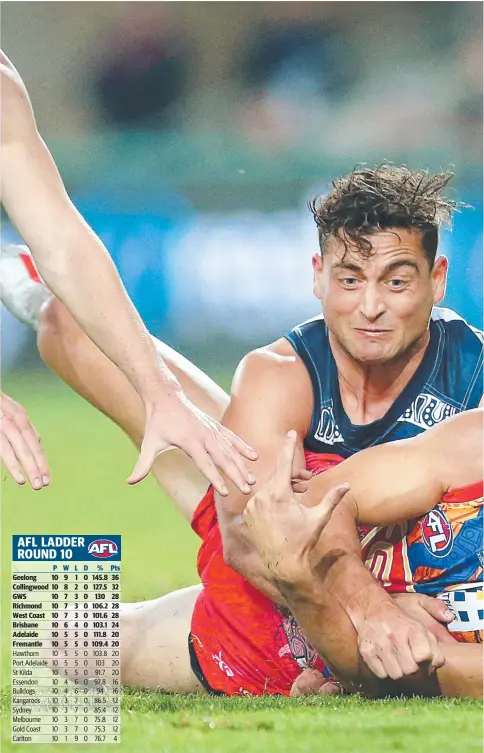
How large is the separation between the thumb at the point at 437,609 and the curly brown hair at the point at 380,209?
968 millimetres

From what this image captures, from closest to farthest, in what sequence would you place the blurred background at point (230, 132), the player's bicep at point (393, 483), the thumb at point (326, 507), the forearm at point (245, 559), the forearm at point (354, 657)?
the thumb at point (326, 507) → the forearm at point (354, 657) → the player's bicep at point (393, 483) → the forearm at point (245, 559) → the blurred background at point (230, 132)

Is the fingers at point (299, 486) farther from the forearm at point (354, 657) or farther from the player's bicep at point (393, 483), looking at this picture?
the forearm at point (354, 657)

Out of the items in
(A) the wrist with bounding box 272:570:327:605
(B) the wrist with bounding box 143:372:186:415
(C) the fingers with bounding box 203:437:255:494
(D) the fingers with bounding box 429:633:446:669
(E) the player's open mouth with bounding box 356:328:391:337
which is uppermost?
(E) the player's open mouth with bounding box 356:328:391:337

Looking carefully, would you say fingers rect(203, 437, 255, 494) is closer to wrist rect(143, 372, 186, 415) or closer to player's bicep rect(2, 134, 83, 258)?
wrist rect(143, 372, 186, 415)

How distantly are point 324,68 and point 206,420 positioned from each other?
7290 mm

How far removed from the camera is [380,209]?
2.84 metres

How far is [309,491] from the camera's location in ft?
7.43

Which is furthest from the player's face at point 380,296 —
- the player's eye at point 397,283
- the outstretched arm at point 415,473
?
the outstretched arm at point 415,473

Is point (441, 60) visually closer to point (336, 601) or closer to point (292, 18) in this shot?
point (292, 18)

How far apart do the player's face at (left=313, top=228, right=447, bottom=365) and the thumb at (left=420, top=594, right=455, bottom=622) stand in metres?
0.75

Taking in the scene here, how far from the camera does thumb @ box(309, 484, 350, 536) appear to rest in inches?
78.2

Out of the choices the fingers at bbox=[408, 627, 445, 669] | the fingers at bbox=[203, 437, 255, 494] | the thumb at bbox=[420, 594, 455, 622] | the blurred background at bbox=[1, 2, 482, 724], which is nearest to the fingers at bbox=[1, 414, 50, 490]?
the fingers at bbox=[203, 437, 255, 494]

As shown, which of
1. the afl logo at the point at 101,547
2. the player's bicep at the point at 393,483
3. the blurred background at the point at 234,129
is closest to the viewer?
the player's bicep at the point at 393,483

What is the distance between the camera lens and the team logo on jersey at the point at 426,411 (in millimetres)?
2789
